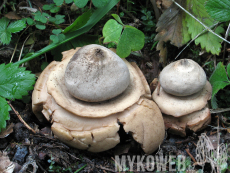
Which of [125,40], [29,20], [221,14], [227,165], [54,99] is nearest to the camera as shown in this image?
[227,165]

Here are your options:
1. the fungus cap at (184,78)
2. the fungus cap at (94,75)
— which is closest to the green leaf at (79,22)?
the fungus cap at (94,75)

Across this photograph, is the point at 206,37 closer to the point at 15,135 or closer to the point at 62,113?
the point at 62,113

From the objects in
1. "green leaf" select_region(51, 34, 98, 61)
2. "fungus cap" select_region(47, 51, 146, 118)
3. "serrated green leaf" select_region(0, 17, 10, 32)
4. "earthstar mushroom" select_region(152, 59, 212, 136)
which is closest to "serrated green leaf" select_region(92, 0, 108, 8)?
"green leaf" select_region(51, 34, 98, 61)

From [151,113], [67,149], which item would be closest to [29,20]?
[67,149]

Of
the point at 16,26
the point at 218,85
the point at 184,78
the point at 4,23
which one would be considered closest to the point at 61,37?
the point at 16,26

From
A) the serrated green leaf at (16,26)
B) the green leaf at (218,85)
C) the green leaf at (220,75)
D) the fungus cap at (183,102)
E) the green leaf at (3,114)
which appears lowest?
the green leaf at (3,114)

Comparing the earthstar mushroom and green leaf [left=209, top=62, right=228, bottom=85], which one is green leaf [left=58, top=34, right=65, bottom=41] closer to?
the earthstar mushroom

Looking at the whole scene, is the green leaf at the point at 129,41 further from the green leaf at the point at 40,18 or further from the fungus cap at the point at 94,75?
the green leaf at the point at 40,18
